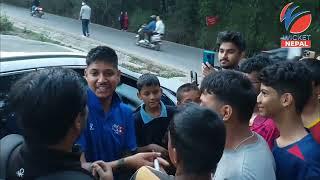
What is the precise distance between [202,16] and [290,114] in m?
20.8

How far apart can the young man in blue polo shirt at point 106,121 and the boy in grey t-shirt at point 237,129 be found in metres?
0.55

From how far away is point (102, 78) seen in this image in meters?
2.87

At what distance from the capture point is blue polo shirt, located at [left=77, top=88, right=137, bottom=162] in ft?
8.68

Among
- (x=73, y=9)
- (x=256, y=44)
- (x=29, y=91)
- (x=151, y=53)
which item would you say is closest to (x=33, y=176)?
(x=29, y=91)

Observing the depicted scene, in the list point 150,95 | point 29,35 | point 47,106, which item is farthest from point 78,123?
point 29,35

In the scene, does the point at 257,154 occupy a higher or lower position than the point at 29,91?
lower

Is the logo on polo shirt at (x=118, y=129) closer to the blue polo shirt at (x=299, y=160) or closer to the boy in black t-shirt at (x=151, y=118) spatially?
the boy in black t-shirt at (x=151, y=118)

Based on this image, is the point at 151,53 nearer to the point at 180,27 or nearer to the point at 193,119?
the point at 180,27

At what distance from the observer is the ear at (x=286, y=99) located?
2398mm

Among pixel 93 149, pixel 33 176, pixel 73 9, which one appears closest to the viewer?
pixel 33 176

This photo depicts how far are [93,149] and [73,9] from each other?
28758 mm

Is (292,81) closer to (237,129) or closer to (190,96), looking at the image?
(237,129)

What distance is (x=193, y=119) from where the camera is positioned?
1.80 metres

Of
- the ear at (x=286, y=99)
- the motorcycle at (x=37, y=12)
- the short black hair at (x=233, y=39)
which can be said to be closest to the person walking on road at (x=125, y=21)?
the motorcycle at (x=37, y=12)
